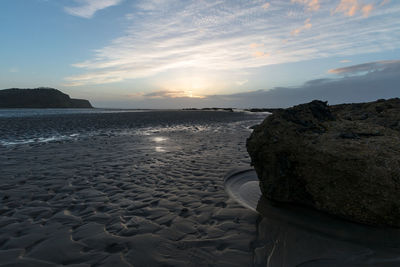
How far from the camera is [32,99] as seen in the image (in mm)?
144000

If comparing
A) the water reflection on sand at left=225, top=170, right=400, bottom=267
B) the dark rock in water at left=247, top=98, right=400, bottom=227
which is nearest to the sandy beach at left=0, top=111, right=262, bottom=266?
the water reflection on sand at left=225, top=170, right=400, bottom=267

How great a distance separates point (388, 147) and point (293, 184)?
1877 millimetres

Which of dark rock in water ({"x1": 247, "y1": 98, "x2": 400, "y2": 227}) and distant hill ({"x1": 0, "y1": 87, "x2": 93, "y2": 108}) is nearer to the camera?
dark rock in water ({"x1": 247, "y1": 98, "x2": 400, "y2": 227})

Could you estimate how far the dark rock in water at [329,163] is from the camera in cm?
376

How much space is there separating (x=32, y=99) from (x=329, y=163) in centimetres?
18334

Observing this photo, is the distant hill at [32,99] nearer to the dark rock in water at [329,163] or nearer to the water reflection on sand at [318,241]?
the dark rock in water at [329,163]

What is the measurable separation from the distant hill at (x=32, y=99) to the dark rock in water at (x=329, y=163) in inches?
7102

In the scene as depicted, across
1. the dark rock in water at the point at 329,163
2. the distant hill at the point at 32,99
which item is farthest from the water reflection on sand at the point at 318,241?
the distant hill at the point at 32,99

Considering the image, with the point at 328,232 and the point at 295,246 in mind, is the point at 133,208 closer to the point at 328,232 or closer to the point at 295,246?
the point at 295,246

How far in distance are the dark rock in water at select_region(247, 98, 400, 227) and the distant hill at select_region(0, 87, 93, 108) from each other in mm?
180401

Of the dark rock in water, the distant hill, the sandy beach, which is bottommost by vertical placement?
the sandy beach

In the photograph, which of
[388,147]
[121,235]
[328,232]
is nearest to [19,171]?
[121,235]

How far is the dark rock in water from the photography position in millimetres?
3760

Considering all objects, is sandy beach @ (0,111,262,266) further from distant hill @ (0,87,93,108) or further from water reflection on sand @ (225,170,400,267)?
distant hill @ (0,87,93,108)
